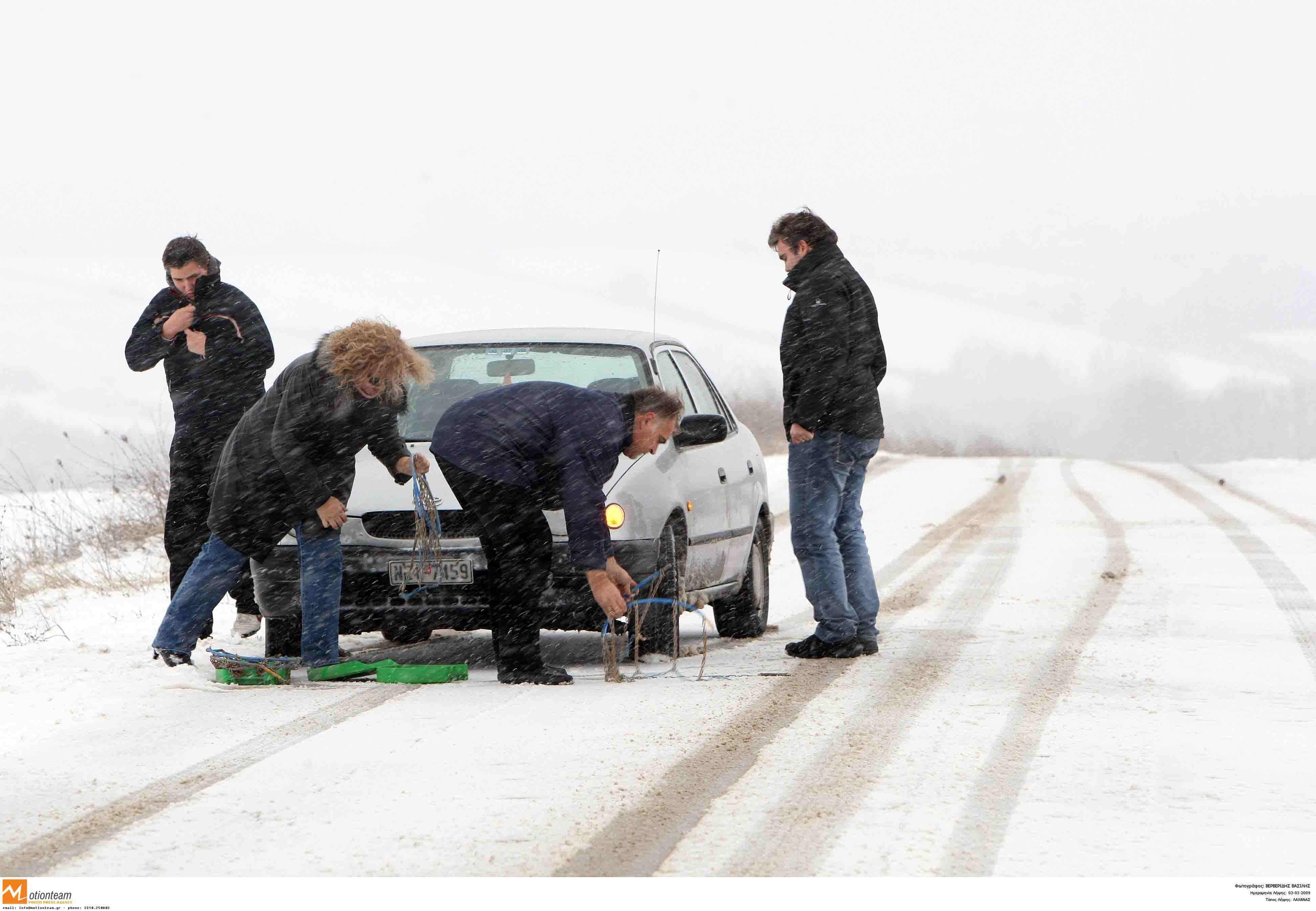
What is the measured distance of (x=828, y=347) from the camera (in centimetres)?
702

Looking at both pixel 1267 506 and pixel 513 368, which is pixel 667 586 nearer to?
pixel 513 368

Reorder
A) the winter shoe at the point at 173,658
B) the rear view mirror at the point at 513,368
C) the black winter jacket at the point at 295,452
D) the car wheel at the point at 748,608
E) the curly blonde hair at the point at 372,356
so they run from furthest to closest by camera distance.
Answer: the car wheel at the point at 748,608, the rear view mirror at the point at 513,368, the winter shoe at the point at 173,658, the black winter jacket at the point at 295,452, the curly blonde hair at the point at 372,356

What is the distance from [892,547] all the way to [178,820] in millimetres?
10196

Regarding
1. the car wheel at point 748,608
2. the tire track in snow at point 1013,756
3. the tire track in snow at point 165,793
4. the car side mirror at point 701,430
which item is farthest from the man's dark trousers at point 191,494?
the tire track in snow at point 1013,756

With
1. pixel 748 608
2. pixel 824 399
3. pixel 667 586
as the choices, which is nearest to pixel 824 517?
pixel 824 399

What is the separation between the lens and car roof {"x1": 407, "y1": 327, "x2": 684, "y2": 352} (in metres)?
7.78

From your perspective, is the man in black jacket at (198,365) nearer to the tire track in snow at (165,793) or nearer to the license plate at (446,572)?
the license plate at (446,572)

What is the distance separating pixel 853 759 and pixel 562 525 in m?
2.11

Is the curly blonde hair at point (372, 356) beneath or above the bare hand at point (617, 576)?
above

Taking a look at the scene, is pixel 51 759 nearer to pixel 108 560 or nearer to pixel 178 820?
pixel 178 820

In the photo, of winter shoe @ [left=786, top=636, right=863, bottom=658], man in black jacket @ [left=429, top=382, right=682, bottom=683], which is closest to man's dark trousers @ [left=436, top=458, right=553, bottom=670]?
man in black jacket @ [left=429, top=382, right=682, bottom=683]

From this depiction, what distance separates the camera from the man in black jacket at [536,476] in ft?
19.4

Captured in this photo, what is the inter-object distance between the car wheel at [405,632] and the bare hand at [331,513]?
1.92 ft

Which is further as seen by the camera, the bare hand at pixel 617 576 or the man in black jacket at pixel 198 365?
the man in black jacket at pixel 198 365
